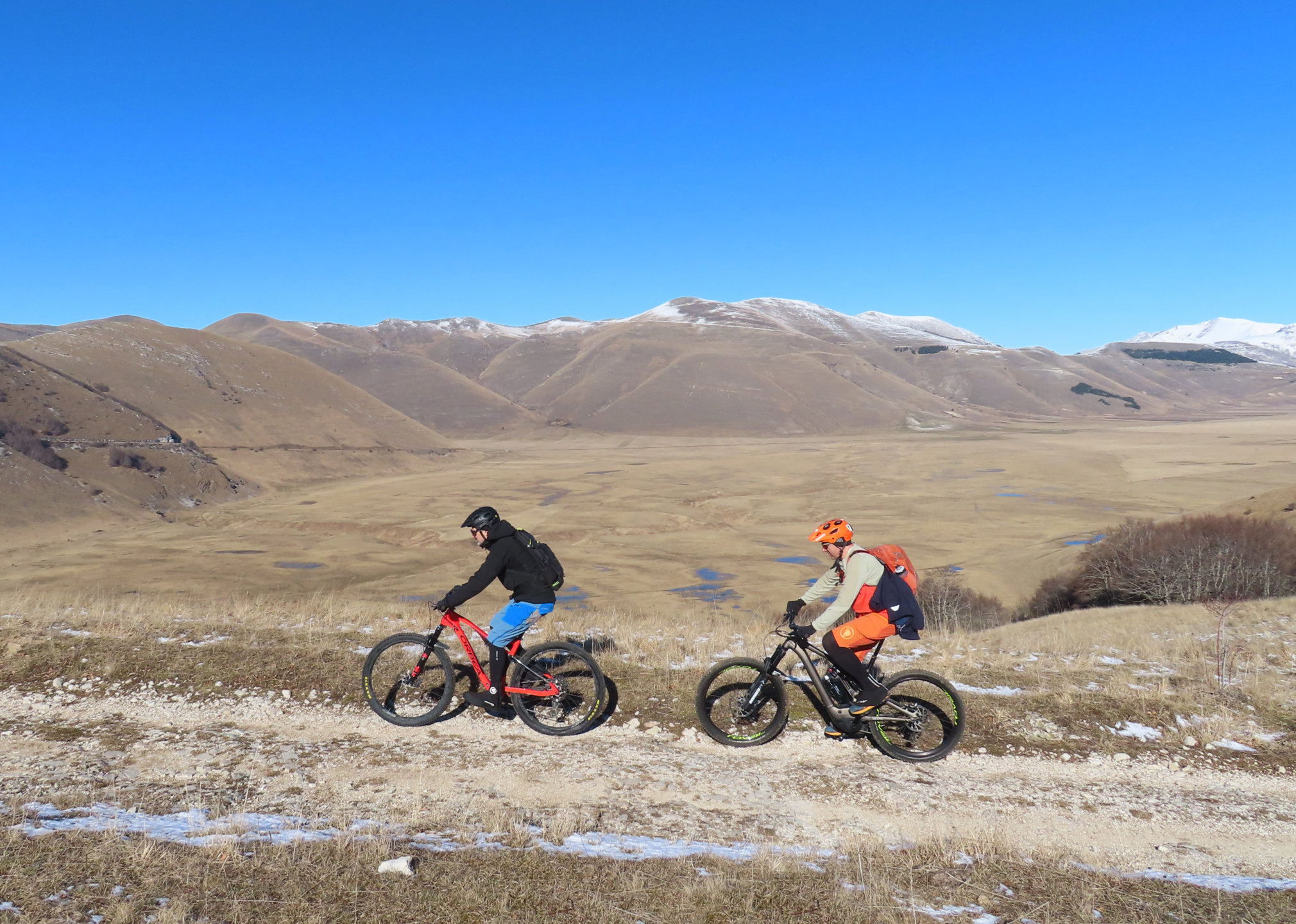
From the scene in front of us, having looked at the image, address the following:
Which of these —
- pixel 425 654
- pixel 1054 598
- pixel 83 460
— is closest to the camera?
pixel 425 654

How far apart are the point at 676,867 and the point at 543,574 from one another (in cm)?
327

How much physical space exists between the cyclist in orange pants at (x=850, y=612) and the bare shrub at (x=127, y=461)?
8108 cm

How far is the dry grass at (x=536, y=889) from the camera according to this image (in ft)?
15.2

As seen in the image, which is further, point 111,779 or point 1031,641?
point 1031,641

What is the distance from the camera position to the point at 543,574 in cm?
789

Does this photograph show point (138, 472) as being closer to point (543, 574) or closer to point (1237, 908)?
point (543, 574)

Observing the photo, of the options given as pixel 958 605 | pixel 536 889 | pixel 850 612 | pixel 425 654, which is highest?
pixel 850 612

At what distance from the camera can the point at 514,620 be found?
26.0ft

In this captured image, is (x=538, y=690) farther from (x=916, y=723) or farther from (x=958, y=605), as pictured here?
(x=958, y=605)

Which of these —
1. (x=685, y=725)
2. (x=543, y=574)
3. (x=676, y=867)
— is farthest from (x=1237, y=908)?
(x=543, y=574)

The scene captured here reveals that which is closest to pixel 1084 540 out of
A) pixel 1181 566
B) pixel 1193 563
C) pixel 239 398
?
pixel 1181 566

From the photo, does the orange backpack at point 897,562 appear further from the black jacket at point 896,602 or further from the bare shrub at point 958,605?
the bare shrub at point 958,605

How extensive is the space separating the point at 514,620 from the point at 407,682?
1902 millimetres

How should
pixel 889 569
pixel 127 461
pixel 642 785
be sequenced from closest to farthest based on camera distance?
pixel 642 785
pixel 889 569
pixel 127 461
